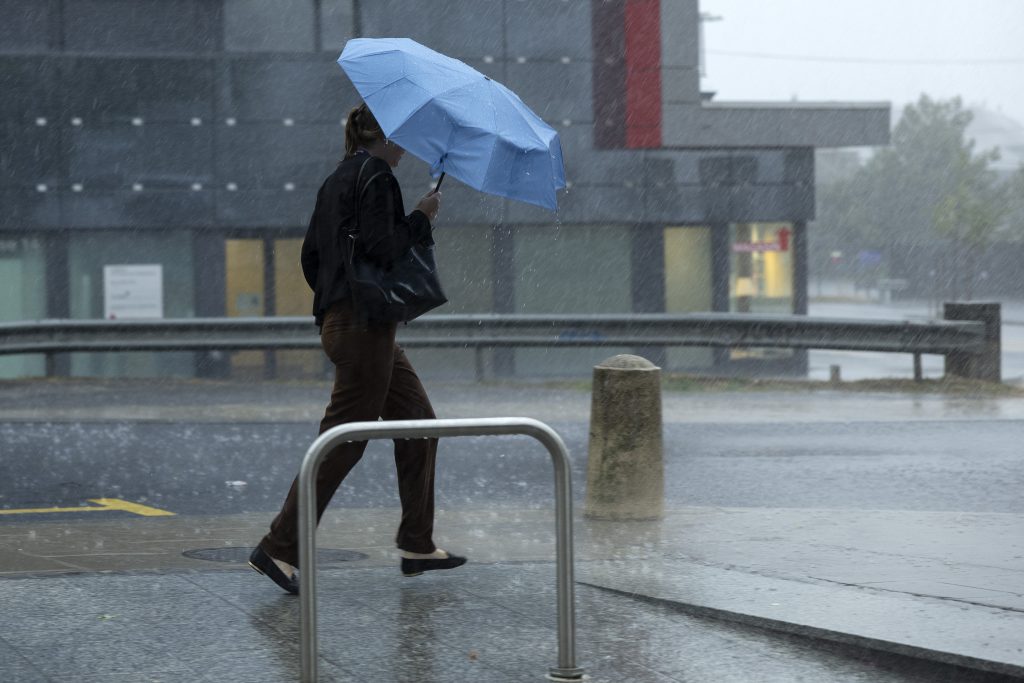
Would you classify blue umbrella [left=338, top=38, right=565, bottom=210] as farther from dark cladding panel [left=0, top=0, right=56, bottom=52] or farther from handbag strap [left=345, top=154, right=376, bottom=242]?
dark cladding panel [left=0, top=0, right=56, bottom=52]

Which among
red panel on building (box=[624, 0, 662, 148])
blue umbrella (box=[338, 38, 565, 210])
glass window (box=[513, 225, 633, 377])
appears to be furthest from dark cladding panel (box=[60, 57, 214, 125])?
blue umbrella (box=[338, 38, 565, 210])

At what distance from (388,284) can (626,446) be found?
7.67 feet

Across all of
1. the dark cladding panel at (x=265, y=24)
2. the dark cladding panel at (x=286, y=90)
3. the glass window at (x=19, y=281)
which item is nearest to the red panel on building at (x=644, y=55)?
the dark cladding panel at (x=286, y=90)

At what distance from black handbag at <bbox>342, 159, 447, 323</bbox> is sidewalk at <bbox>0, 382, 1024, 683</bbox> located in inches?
42.5

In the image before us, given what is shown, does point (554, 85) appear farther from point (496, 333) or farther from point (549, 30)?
point (496, 333)

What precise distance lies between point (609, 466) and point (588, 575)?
5.21 ft

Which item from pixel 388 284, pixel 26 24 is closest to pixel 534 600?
pixel 388 284

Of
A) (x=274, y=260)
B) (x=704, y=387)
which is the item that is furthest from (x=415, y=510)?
(x=274, y=260)

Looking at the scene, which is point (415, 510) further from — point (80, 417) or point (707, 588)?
point (80, 417)

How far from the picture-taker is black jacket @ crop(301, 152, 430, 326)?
5.62 meters

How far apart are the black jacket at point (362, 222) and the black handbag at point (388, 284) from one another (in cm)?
3

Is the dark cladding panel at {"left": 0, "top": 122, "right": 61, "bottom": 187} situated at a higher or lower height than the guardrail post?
higher

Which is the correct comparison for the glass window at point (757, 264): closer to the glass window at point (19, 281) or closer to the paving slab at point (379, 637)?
the glass window at point (19, 281)

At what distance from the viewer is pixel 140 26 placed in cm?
2294
